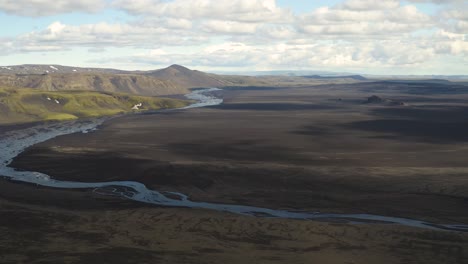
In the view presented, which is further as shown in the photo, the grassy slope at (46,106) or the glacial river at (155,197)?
the grassy slope at (46,106)

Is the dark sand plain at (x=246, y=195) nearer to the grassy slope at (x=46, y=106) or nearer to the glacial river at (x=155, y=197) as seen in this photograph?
the glacial river at (x=155, y=197)

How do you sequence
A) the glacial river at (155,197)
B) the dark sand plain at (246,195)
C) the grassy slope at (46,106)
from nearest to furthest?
the dark sand plain at (246,195) < the glacial river at (155,197) < the grassy slope at (46,106)

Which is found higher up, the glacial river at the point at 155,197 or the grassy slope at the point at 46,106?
the grassy slope at the point at 46,106

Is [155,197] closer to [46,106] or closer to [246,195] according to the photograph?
[246,195]

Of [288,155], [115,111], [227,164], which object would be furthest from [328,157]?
[115,111]

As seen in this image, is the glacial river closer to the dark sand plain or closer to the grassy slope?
the dark sand plain

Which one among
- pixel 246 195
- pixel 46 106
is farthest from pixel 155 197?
pixel 46 106

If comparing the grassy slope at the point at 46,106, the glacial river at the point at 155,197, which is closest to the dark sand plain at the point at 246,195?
the glacial river at the point at 155,197

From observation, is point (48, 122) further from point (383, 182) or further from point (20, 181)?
point (383, 182)
